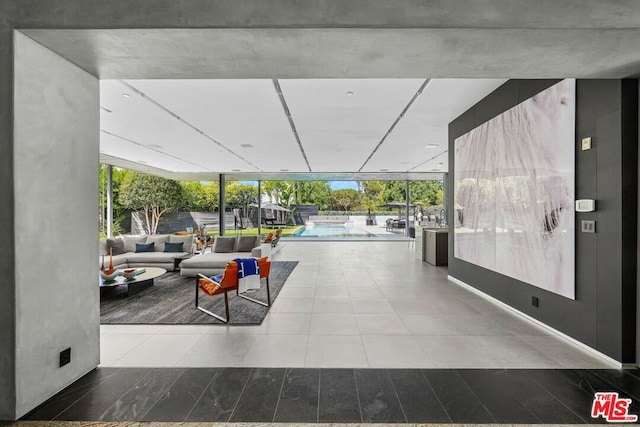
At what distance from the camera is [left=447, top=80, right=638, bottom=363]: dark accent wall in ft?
8.82

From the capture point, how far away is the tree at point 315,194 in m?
16.2

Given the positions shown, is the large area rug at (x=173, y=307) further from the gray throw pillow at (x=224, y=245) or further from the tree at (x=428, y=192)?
the tree at (x=428, y=192)

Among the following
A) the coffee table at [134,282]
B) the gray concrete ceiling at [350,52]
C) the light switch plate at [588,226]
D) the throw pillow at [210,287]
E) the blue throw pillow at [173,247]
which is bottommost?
the coffee table at [134,282]

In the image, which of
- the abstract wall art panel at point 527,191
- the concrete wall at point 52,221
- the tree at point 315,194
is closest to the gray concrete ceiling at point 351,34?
the concrete wall at point 52,221

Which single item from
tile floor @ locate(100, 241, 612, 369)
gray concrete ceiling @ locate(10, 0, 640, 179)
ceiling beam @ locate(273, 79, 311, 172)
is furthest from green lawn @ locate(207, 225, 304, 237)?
gray concrete ceiling @ locate(10, 0, 640, 179)

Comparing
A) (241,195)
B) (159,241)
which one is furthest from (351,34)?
(241,195)

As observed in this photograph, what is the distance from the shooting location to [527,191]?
3811 millimetres

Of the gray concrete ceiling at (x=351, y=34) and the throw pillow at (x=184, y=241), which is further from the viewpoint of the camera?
the throw pillow at (x=184, y=241)

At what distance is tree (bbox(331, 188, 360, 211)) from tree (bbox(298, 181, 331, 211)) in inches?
15.3

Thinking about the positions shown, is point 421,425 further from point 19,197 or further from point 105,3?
point 105,3

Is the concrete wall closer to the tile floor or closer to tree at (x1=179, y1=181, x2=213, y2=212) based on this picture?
the tile floor

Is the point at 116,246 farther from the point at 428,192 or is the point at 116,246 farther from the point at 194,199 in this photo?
the point at 428,192

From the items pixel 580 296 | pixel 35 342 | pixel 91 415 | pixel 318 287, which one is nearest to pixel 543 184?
pixel 580 296

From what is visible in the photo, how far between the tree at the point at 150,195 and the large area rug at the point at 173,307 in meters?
10.3
